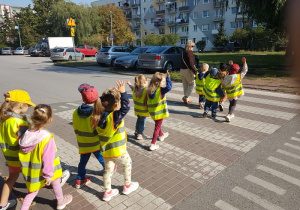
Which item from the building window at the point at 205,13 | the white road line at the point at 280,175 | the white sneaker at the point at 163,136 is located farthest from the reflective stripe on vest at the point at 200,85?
the building window at the point at 205,13

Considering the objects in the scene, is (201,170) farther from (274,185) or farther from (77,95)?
(77,95)

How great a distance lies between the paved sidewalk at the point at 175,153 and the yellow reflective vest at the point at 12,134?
0.77 meters

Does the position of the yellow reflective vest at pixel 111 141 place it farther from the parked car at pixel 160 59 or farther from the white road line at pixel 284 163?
the parked car at pixel 160 59

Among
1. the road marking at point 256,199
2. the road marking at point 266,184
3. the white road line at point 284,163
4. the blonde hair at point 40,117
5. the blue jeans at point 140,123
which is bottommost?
the road marking at point 256,199

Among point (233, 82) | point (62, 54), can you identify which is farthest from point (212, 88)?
point (62, 54)

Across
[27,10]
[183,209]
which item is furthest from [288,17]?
[27,10]

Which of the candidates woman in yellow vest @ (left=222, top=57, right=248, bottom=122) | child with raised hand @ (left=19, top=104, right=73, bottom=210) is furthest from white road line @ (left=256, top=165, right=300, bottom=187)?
child with raised hand @ (left=19, top=104, right=73, bottom=210)

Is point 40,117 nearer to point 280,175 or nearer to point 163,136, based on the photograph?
point 163,136

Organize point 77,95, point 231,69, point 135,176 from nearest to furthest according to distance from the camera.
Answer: point 135,176 → point 231,69 → point 77,95

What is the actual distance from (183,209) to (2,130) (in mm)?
2414

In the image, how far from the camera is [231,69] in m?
5.95

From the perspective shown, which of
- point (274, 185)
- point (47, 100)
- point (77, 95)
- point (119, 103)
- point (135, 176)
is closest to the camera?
point (119, 103)

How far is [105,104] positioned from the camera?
289 centimetres

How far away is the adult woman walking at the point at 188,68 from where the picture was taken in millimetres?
7379
